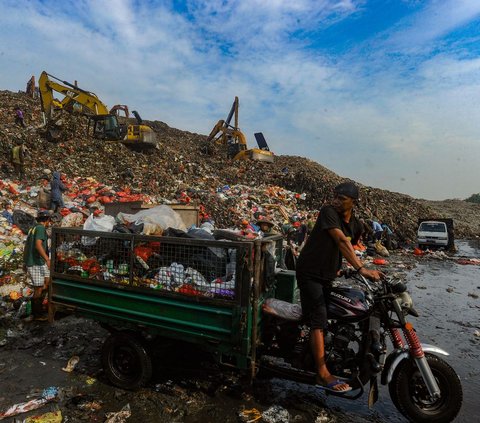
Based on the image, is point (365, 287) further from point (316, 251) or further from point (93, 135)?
point (93, 135)

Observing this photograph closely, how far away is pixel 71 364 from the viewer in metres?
3.92

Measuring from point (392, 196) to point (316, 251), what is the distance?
22816mm

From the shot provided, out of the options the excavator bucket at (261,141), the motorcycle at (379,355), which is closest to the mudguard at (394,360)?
the motorcycle at (379,355)

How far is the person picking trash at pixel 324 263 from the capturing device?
2.81 m

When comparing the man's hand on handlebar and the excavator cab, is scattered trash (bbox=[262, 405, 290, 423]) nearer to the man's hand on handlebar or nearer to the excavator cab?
the man's hand on handlebar

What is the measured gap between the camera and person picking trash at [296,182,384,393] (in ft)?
9.21

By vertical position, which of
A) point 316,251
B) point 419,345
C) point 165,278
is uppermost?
point 316,251

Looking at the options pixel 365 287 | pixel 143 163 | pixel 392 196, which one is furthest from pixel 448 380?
pixel 392 196

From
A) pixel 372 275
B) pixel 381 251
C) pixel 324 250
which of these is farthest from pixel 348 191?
pixel 381 251

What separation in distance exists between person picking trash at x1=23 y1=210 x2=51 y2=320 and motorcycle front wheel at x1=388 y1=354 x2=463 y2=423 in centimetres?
455

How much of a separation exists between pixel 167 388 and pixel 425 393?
2.26 meters

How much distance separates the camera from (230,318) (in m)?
2.91

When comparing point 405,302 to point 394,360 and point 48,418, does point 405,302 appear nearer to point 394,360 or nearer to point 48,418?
point 394,360

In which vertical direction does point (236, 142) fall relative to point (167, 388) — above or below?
above
